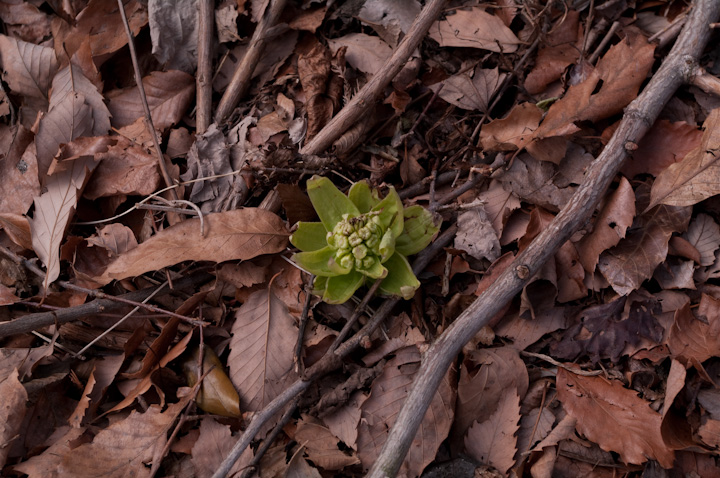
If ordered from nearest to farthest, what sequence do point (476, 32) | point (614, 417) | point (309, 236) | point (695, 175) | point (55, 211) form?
point (614, 417), point (695, 175), point (309, 236), point (55, 211), point (476, 32)

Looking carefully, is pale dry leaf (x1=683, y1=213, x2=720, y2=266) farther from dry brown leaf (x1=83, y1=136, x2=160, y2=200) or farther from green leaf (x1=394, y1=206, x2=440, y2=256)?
dry brown leaf (x1=83, y1=136, x2=160, y2=200)

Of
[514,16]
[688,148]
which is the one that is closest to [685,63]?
[688,148]

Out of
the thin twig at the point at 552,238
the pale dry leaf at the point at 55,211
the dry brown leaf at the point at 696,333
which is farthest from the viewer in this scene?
the pale dry leaf at the point at 55,211

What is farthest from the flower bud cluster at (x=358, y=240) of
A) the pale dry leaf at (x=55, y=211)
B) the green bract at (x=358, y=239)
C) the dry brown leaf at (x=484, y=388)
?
the pale dry leaf at (x=55, y=211)

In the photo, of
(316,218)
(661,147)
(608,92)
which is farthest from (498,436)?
(608,92)

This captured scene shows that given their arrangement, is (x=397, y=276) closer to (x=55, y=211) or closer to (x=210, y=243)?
(x=210, y=243)

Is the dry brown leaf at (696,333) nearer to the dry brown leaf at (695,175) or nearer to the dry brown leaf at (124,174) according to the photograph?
the dry brown leaf at (695,175)

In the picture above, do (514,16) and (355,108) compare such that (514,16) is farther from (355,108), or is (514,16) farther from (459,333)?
(459,333)
